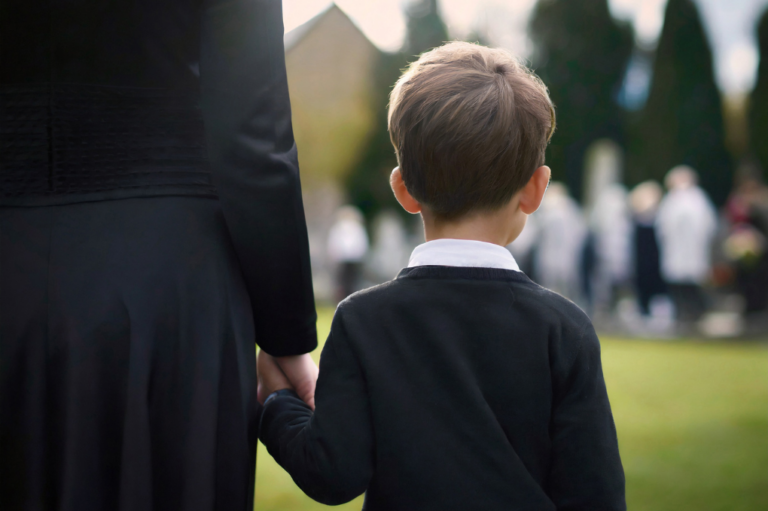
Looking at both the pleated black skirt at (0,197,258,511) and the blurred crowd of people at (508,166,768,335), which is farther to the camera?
the blurred crowd of people at (508,166,768,335)

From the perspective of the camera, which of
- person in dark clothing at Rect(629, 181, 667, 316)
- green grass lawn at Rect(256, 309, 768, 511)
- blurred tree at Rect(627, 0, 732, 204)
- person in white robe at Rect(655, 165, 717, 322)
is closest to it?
green grass lawn at Rect(256, 309, 768, 511)

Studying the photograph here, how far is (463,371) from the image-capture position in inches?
53.9

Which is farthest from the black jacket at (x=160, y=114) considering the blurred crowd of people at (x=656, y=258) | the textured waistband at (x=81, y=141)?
the blurred crowd of people at (x=656, y=258)

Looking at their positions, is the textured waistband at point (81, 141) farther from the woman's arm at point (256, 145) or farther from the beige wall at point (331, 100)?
the beige wall at point (331, 100)

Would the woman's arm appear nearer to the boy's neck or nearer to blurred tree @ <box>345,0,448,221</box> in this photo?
the boy's neck

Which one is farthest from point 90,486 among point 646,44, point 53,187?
point 646,44

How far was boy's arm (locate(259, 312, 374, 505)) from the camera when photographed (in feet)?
4.53

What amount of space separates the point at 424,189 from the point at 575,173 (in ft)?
87.5

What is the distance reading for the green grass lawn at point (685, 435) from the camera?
3.47 metres

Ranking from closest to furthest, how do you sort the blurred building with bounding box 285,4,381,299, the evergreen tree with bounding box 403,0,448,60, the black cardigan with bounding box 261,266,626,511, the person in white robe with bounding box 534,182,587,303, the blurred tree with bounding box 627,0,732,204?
the black cardigan with bounding box 261,266,626,511 < the person in white robe with bounding box 534,182,587,303 < the blurred tree with bounding box 627,0,732,204 < the blurred building with bounding box 285,4,381,299 < the evergreen tree with bounding box 403,0,448,60

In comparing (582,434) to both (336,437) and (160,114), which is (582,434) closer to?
(336,437)

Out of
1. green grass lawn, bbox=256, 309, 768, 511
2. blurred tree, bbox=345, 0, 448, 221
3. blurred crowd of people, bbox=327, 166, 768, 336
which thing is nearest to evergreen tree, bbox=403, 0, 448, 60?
blurred tree, bbox=345, 0, 448, 221

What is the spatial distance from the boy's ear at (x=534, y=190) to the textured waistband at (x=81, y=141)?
71 cm

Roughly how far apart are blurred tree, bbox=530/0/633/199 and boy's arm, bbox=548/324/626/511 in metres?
Result: 25.7
